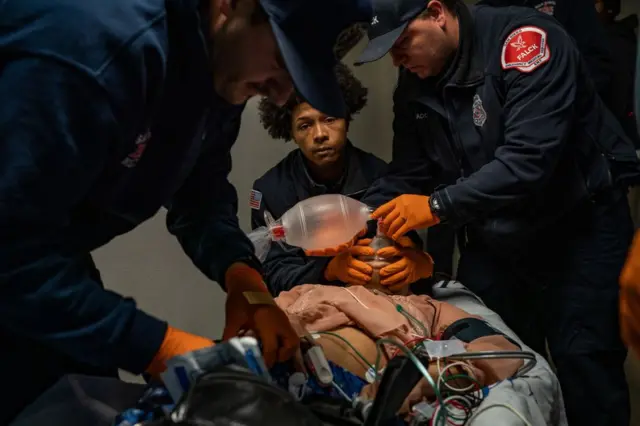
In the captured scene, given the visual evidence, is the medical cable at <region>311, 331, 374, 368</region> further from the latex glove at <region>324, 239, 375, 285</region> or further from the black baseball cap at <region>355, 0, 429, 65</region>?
the black baseball cap at <region>355, 0, 429, 65</region>

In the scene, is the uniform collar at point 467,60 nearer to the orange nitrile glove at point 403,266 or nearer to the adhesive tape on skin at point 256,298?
the orange nitrile glove at point 403,266

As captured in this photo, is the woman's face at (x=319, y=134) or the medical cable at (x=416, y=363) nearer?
the medical cable at (x=416, y=363)

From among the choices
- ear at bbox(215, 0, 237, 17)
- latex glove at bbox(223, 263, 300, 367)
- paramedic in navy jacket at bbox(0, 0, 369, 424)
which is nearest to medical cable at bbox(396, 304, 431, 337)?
latex glove at bbox(223, 263, 300, 367)

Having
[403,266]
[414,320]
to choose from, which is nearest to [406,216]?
[403,266]

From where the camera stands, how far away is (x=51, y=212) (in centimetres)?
69

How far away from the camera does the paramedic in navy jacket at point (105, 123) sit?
2.01 feet

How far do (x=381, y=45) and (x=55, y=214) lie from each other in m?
1.04

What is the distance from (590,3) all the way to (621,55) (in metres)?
0.40

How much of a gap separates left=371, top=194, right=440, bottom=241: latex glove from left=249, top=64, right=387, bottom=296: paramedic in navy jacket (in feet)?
0.97

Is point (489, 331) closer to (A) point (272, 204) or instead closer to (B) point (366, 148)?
(A) point (272, 204)

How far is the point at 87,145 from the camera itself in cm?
67

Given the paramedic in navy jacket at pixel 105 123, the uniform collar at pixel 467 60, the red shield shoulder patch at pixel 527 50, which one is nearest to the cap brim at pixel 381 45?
the uniform collar at pixel 467 60

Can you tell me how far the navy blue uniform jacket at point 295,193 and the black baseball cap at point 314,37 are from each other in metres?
1.02

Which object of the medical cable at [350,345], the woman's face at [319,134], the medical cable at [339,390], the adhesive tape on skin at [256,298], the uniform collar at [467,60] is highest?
the uniform collar at [467,60]
